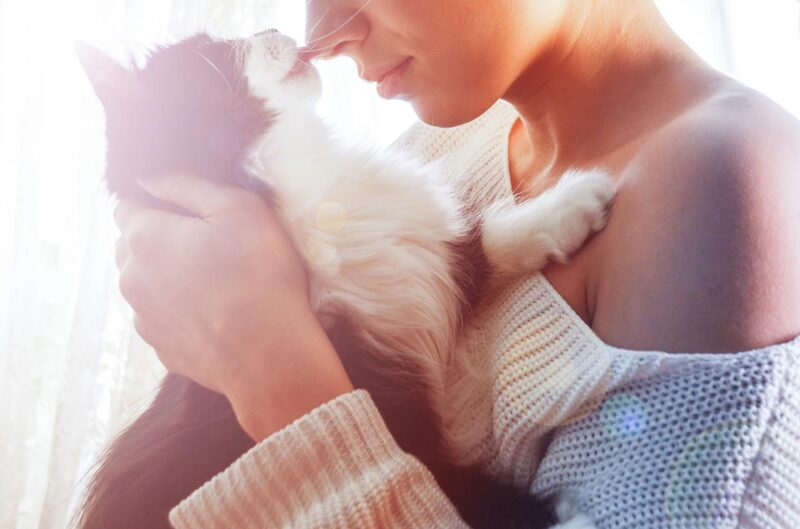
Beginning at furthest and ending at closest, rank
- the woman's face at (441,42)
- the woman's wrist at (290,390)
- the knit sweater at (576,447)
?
the woman's face at (441,42) → the woman's wrist at (290,390) → the knit sweater at (576,447)

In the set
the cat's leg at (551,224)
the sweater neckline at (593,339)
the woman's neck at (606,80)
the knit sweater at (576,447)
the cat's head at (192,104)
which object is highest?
the cat's head at (192,104)

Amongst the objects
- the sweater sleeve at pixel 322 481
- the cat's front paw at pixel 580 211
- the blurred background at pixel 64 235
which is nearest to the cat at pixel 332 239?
the cat's front paw at pixel 580 211

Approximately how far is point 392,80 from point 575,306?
0.36m

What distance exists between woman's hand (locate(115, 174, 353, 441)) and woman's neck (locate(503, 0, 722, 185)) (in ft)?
1.24

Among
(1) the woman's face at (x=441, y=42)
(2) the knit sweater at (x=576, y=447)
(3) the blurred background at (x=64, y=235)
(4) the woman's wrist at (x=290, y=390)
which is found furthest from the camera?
(3) the blurred background at (x=64, y=235)

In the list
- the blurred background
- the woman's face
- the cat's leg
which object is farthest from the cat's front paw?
the blurred background

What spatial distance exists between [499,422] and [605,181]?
0.28 metres

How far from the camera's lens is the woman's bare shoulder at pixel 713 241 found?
0.49 meters

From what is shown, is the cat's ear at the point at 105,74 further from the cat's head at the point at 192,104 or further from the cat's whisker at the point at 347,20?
the cat's whisker at the point at 347,20

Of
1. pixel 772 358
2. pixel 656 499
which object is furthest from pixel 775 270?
pixel 656 499

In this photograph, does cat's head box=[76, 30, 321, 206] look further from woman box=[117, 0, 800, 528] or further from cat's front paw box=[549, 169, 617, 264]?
cat's front paw box=[549, 169, 617, 264]

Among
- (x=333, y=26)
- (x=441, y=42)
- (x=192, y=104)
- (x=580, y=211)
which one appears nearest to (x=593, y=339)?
(x=580, y=211)

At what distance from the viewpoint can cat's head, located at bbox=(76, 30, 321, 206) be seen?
2.65 feet

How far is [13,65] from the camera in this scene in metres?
1.24
